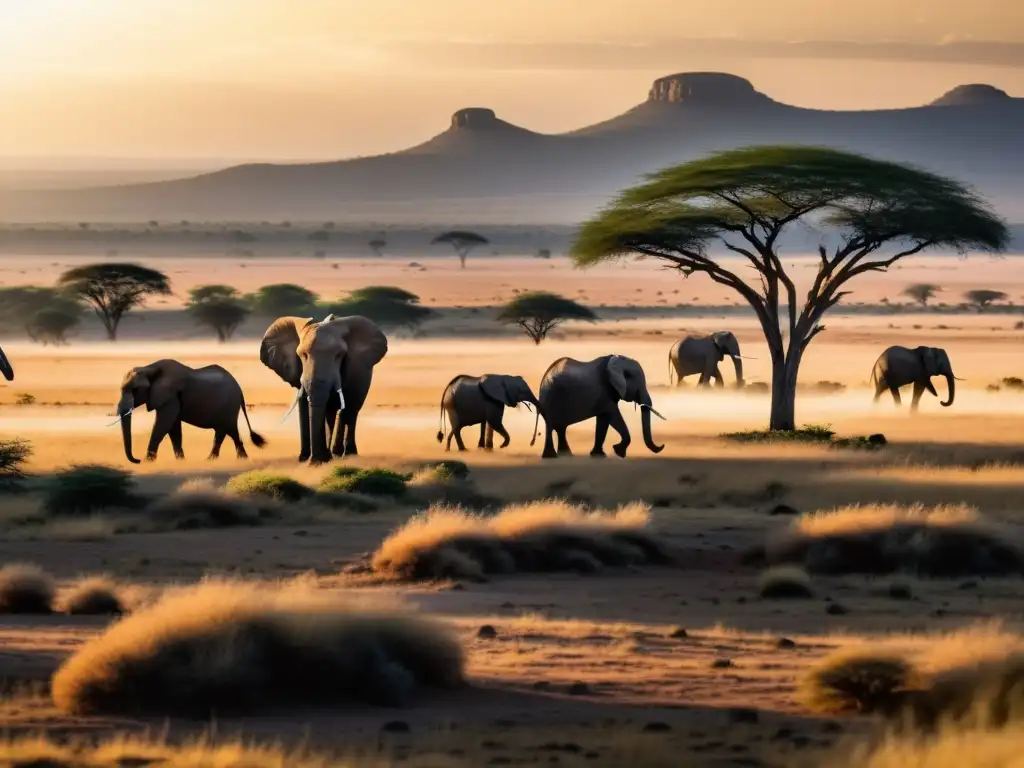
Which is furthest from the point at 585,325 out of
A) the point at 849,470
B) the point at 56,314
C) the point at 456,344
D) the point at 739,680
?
the point at 739,680

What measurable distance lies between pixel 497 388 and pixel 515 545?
13914mm

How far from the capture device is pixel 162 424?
36406 mm

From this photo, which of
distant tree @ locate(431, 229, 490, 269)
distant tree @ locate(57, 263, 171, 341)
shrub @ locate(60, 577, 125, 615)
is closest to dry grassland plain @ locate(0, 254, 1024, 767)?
shrub @ locate(60, 577, 125, 615)

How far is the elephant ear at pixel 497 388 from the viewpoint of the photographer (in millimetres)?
36069

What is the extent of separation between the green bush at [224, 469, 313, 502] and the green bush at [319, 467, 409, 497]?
58 centimetres

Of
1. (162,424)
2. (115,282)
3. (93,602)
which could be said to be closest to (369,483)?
(162,424)

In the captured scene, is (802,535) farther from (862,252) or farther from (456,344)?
(456,344)

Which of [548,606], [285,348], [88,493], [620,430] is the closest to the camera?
[548,606]

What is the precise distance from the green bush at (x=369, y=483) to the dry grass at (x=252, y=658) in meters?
14.8

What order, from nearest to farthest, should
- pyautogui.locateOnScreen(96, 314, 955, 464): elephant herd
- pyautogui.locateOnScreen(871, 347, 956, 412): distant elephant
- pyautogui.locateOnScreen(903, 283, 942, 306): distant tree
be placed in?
1. pyautogui.locateOnScreen(96, 314, 955, 464): elephant herd
2. pyautogui.locateOnScreen(871, 347, 956, 412): distant elephant
3. pyautogui.locateOnScreen(903, 283, 942, 306): distant tree

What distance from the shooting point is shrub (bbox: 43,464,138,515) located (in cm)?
2753

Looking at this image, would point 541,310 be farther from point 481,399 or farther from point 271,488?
point 271,488

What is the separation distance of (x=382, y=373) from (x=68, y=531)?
45064 millimetres

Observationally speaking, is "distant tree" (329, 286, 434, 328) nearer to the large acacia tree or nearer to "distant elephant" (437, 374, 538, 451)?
the large acacia tree
